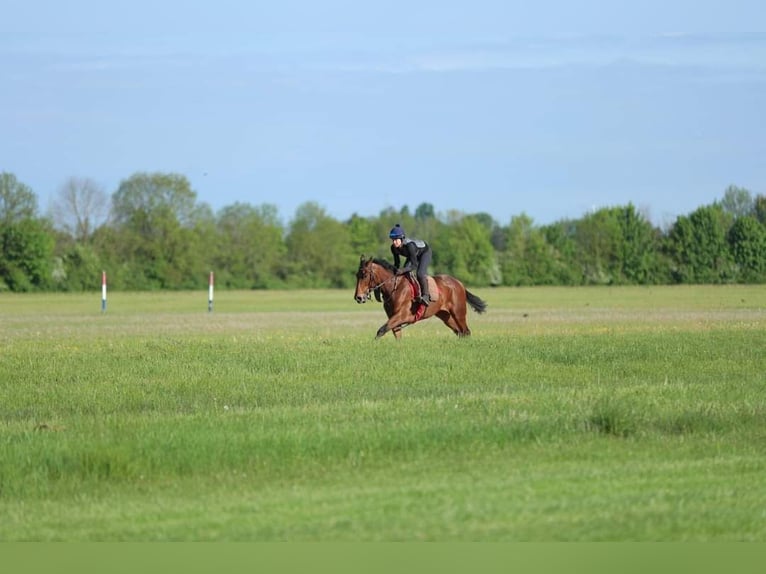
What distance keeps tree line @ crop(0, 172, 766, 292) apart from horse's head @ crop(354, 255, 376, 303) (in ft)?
197

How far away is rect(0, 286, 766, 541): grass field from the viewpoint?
1107cm

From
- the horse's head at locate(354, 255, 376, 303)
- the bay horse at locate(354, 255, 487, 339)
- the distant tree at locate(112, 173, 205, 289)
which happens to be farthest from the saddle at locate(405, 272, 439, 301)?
the distant tree at locate(112, 173, 205, 289)

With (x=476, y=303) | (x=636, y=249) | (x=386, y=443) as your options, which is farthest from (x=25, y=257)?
(x=386, y=443)

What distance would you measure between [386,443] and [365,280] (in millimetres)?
15715

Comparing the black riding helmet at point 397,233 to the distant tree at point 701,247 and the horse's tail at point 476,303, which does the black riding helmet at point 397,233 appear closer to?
the horse's tail at point 476,303

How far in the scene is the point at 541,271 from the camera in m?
108

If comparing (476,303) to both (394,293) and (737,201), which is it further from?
(737,201)

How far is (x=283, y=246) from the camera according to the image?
11356cm

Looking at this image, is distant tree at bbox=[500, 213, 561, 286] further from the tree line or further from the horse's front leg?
the horse's front leg

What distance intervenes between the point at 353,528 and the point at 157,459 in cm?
375

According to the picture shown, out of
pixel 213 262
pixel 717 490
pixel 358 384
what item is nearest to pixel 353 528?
pixel 717 490

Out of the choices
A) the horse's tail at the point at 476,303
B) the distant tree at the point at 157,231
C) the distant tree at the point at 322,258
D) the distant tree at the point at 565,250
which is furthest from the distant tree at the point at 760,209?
the horse's tail at the point at 476,303

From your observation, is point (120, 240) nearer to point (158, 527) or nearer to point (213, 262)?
point (213, 262)

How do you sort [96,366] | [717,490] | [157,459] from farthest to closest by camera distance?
[96,366], [157,459], [717,490]
